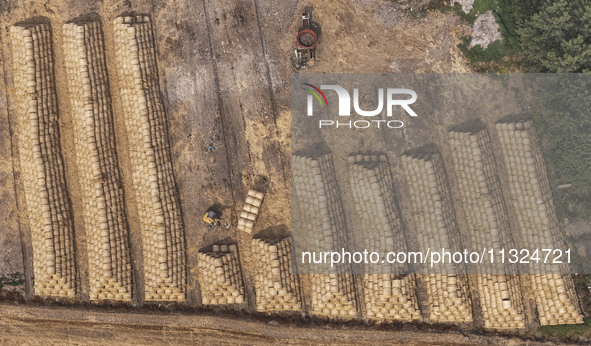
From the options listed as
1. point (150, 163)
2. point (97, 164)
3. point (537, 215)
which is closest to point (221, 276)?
point (150, 163)

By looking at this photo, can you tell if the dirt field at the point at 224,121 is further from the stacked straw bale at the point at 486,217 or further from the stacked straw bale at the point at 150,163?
the stacked straw bale at the point at 486,217

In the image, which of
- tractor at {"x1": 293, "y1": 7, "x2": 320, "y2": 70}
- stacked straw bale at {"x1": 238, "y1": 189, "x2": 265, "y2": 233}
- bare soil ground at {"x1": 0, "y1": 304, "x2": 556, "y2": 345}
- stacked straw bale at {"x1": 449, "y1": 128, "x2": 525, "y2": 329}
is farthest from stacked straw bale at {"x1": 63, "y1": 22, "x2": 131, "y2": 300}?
stacked straw bale at {"x1": 449, "y1": 128, "x2": 525, "y2": 329}

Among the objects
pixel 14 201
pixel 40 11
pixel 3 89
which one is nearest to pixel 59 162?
pixel 14 201

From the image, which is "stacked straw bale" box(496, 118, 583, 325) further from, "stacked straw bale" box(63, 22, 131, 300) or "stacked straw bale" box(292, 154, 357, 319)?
"stacked straw bale" box(63, 22, 131, 300)

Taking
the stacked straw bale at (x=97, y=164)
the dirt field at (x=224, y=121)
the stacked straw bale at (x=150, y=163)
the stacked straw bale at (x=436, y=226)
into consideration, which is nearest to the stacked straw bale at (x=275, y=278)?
the dirt field at (x=224, y=121)

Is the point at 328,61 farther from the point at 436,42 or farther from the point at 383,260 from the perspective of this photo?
the point at 383,260

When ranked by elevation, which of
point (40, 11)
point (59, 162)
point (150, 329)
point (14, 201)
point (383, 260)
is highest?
point (40, 11)

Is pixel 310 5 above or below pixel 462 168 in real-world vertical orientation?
above

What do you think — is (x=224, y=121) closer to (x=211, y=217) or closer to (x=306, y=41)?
(x=211, y=217)
